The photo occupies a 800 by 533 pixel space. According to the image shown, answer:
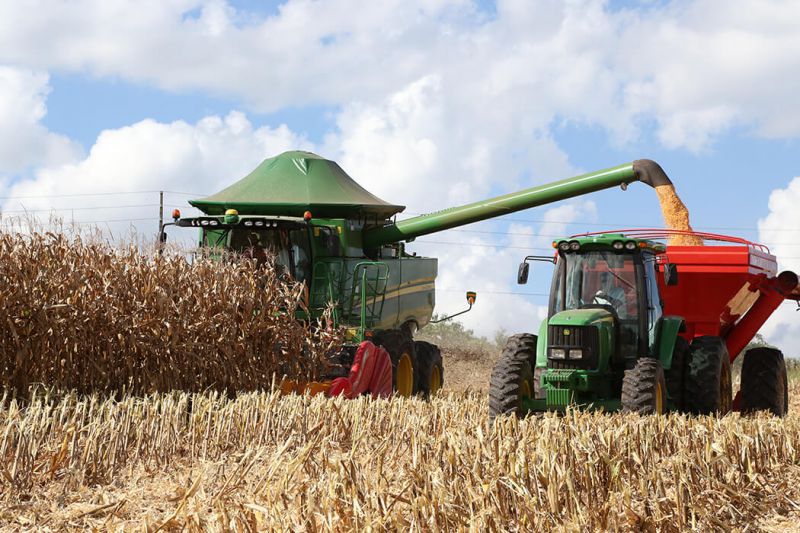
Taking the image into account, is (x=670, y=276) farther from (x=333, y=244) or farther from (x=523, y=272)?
(x=333, y=244)

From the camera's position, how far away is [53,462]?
19.3 ft

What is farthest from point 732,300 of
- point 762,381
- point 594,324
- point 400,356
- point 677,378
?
point 400,356

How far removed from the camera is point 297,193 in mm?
13062

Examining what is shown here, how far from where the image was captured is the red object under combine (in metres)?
9.88

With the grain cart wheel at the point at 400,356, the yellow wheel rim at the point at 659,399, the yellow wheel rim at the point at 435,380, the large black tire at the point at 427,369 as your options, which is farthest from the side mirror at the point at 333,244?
the yellow wheel rim at the point at 659,399

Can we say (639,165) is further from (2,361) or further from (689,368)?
(2,361)

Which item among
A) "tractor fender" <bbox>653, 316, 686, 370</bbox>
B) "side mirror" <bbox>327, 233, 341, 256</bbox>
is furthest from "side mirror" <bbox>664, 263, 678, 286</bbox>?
"side mirror" <bbox>327, 233, 341, 256</bbox>

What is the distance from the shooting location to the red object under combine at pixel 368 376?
988cm

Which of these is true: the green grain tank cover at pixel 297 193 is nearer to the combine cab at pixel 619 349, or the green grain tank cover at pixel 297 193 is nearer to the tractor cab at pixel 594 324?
the combine cab at pixel 619 349

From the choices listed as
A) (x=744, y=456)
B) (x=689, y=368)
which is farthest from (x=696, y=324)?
(x=744, y=456)

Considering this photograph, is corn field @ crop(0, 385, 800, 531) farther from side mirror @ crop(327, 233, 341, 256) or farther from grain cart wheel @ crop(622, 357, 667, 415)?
side mirror @ crop(327, 233, 341, 256)

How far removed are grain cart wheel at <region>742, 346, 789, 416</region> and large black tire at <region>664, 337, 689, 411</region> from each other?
1.36 m

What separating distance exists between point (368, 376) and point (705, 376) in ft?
11.0

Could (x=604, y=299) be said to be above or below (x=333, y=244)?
below
